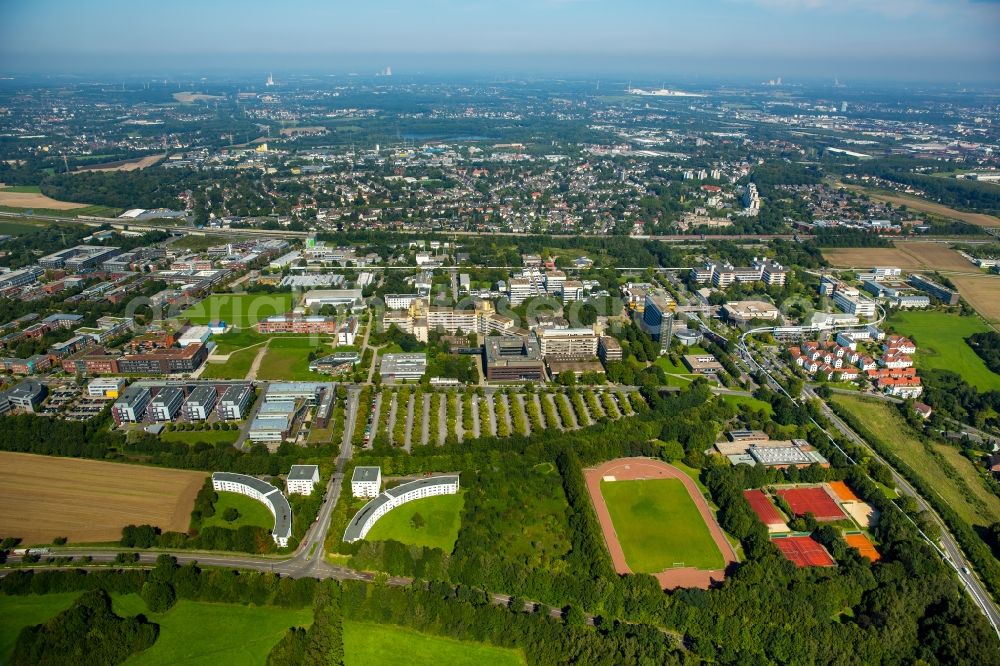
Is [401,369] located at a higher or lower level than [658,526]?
higher

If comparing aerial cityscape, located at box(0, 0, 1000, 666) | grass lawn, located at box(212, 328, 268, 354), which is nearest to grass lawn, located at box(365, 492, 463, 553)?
aerial cityscape, located at box(0, 0, 1000, 666)

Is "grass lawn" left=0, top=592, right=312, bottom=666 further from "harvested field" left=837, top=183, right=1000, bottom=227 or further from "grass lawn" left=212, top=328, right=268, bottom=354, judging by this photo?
"harvested field" left=837, top=183, right=1000, bottom=227

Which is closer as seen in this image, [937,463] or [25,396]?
[937,463]

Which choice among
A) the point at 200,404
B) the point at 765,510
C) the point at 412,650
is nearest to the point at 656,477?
the point at 765,510

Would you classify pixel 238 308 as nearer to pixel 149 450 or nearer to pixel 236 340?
pixel 236 340

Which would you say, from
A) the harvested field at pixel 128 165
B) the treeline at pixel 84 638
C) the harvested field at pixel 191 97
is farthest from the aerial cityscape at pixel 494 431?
the harvested field at pixel 191 97
